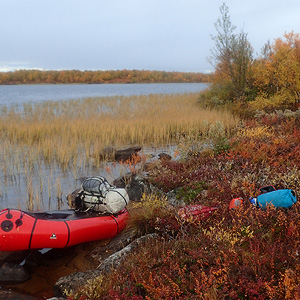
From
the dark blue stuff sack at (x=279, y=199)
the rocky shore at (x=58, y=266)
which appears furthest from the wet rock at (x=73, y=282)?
the dark blue stuff sack at (x=279, y=199)

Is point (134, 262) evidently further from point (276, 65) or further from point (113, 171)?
point (276, 65)

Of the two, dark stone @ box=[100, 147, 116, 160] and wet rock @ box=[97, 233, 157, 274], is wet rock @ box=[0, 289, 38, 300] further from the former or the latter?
dark stone @ box=[100, 147, 116, 160]

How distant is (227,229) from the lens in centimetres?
498

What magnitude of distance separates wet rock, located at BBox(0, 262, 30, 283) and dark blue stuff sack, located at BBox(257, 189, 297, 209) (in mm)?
3960

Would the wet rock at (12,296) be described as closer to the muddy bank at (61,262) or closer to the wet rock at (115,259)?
the muddy bank at (61,262)

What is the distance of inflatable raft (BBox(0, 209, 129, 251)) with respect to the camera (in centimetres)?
544

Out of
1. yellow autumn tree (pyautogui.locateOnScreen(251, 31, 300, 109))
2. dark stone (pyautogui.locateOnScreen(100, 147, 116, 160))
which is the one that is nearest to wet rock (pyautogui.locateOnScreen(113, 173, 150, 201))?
dark stone (pyautogui.locateOnScreen(100, 147, 116, 160))

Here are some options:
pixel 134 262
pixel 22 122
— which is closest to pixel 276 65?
pixel 22 122

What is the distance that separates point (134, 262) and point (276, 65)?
1712 cm

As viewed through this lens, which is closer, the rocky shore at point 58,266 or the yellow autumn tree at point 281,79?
the rocky shore at point 58,266

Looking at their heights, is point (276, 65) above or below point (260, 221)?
above

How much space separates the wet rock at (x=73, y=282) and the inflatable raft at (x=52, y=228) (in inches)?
42.5

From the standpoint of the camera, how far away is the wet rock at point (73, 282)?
4.52 m

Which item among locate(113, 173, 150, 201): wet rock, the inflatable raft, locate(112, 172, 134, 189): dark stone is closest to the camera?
the inflatable raft
